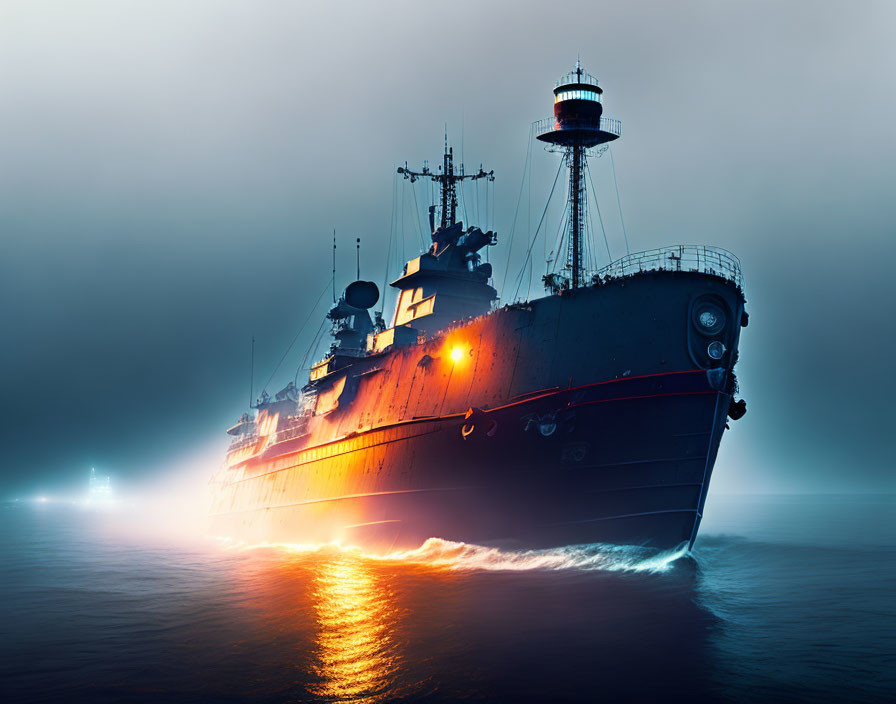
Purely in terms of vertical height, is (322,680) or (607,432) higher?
(607,432)

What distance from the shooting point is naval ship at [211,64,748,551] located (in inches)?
819

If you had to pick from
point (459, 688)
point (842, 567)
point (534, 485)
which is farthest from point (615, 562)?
point (842, 567)

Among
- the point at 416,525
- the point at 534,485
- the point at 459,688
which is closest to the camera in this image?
the point at 459,688

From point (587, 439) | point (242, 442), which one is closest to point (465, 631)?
point (587, 439)

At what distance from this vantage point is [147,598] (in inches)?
878

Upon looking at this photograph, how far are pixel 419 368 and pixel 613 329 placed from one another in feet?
30.0

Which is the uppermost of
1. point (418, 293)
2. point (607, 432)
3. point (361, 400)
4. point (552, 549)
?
point (418, 293)

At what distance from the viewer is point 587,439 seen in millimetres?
21078

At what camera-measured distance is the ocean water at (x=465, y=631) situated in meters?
12.0

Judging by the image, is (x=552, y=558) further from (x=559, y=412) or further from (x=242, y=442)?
(x=242, y=442)

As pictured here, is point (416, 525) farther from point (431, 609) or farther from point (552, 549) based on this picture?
point (431, 609)

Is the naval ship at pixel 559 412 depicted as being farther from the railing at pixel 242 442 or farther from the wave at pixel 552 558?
the railing at pixel 242 442

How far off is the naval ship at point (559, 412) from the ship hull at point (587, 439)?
0.05 meters

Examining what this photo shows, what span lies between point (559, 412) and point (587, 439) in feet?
4.16
